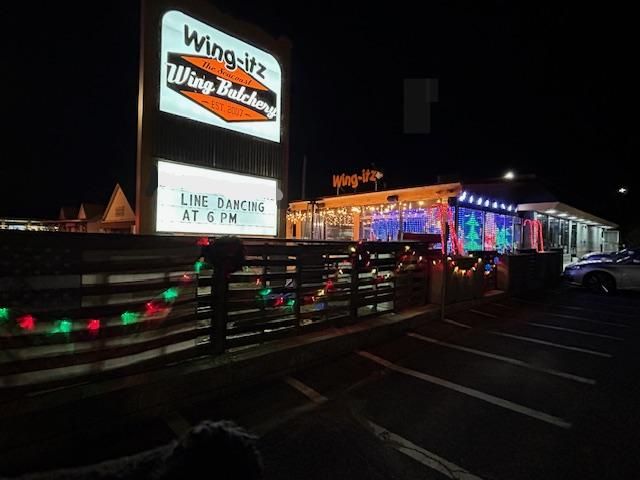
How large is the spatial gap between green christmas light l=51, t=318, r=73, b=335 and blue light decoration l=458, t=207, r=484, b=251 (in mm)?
12089

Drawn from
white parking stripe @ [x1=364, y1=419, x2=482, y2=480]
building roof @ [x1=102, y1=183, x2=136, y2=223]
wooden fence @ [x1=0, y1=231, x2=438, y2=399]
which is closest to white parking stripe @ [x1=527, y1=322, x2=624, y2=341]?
wooden fence @ [x1=0, y1=231, x2=438, y2=399]

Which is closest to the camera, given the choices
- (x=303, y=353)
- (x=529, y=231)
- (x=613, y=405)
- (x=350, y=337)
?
(x=613, y=405)

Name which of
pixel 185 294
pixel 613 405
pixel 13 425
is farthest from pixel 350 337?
pixel 13 425

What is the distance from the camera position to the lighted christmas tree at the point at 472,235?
14016 mm

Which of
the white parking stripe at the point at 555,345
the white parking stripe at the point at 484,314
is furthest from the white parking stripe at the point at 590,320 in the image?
the white parking stripe at the point at 555,345

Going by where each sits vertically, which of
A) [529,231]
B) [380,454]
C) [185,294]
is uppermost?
[529,231]

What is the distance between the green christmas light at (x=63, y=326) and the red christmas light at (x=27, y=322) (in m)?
0.16

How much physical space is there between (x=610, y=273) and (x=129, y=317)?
48.6ft

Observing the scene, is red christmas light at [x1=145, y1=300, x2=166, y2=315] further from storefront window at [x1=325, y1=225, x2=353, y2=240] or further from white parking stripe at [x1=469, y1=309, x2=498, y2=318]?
storefront window at [x1=325, y1=225, x2=353, y2=240]

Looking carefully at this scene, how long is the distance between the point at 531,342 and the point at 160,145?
23.1ft

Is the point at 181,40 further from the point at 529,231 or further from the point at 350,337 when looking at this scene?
the point at 529,231

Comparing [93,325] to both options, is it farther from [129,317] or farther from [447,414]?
[447,414]

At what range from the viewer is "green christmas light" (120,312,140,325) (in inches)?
147

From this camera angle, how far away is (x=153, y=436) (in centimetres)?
340
